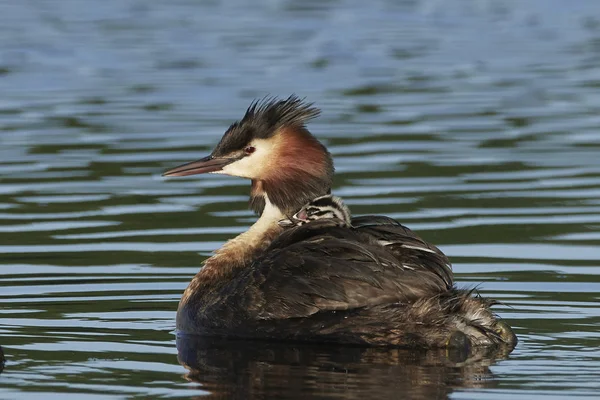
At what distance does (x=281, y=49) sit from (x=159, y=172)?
982 centimetres

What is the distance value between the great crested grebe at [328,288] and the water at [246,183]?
158 mm

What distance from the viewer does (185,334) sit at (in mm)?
10547

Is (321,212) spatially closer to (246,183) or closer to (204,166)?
(204,166)

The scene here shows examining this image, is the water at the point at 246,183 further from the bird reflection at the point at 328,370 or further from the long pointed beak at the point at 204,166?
the long pointed beak at the point at 204,166

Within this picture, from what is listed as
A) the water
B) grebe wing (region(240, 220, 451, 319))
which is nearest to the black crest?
grebe wing (region(240, 220, 451, 319))

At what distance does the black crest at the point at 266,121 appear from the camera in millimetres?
11094

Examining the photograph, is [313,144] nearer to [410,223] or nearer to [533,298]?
[533,298]

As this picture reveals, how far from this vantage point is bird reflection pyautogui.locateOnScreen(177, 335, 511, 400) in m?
8.77

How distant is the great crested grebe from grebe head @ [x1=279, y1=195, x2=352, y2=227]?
0.08m

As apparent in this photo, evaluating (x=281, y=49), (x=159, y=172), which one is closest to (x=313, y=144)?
(x=159, y=172)

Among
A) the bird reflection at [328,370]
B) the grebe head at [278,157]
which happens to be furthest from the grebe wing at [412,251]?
the grebe head at [278,157]

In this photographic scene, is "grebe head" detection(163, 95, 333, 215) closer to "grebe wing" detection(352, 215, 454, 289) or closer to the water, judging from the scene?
"grebe wing" detection(352, 215, 454, 289)

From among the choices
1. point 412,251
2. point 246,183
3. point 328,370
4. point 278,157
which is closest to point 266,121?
point 278,157

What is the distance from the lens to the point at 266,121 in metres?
11.1
